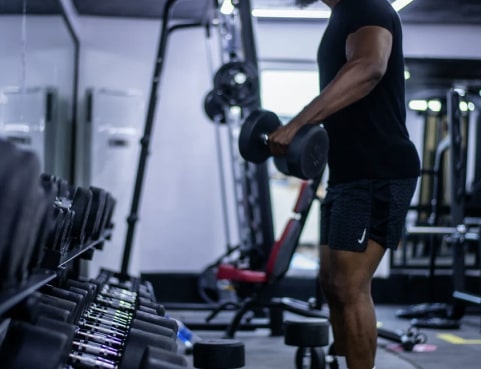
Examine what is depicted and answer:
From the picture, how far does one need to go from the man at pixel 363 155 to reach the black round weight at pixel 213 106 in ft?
7.22

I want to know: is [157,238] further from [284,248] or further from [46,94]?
[284,248]

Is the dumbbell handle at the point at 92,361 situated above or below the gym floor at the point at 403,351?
above

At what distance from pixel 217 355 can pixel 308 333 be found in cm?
58

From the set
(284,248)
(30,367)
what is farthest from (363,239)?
(284,248)

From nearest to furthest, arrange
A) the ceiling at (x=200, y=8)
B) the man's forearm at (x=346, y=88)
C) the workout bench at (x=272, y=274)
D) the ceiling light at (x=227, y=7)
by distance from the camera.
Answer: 1. the man's forearm at (x=346, y=88)
2. the workout bench at (x=272, y=274)
3. the ceiling light at (x=227, y=7)
4. the ceiling at (x=200, y=8)

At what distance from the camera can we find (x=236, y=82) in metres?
4.24

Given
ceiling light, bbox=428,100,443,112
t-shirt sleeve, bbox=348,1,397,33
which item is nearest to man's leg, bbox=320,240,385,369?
t-shirt sleeve, bbox=348,1,397,33

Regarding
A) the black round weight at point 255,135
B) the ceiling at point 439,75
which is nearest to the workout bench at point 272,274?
the black round weight at point 255,135

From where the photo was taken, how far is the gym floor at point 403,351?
3359 mm

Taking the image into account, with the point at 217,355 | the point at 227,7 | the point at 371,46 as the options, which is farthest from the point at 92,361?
the point at 227,7

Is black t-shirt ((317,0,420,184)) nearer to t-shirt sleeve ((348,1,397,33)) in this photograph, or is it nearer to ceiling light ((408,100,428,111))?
t-shirt sleeve ((348,1,397,33))

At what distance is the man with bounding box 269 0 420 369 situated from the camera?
206 centimetres

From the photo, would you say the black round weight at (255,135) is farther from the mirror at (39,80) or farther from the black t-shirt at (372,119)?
the mirror at (39,80)

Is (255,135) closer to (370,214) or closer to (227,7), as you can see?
(370,214)
